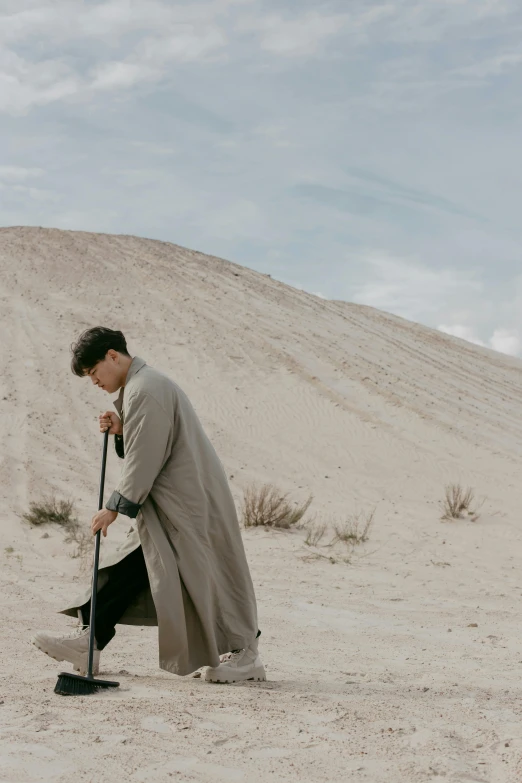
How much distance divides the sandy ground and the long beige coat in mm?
277

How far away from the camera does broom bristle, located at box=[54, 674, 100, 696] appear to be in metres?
3.83

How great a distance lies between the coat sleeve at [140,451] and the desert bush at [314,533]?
214 inches

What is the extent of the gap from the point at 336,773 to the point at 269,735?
40 cm

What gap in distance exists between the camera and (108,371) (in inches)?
160

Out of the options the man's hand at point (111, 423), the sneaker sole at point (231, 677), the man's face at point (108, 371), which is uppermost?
the man's face at point (108, 371)

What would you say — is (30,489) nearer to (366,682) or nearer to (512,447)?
(366,682)

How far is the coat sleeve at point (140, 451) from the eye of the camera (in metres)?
3.87

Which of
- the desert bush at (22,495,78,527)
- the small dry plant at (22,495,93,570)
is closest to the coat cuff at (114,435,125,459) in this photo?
the small dry plant at (22,495,93,570)

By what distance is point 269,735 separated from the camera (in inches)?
130

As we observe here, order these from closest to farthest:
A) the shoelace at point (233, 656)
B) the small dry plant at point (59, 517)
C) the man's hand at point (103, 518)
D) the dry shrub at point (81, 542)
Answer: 1. the man's hand at point (103, 518)
2. the shoelace at point (233, 656)
3. the dry shrub at point (81, 542)
4. the small dry plant at point (59, 517)

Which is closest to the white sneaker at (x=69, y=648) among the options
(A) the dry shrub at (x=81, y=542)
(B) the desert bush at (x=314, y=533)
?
(A) the dry shrub at (x=81, y=542)

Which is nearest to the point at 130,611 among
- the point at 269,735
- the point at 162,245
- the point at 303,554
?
the point at 269,735

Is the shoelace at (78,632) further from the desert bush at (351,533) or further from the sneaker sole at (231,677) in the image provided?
the desert bush at (351,533)

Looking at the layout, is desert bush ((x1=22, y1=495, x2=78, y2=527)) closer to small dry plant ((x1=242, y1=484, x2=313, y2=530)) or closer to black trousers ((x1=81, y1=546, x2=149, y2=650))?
small dry plant ((x1=242, y1=484, x2=313, y2=530))
